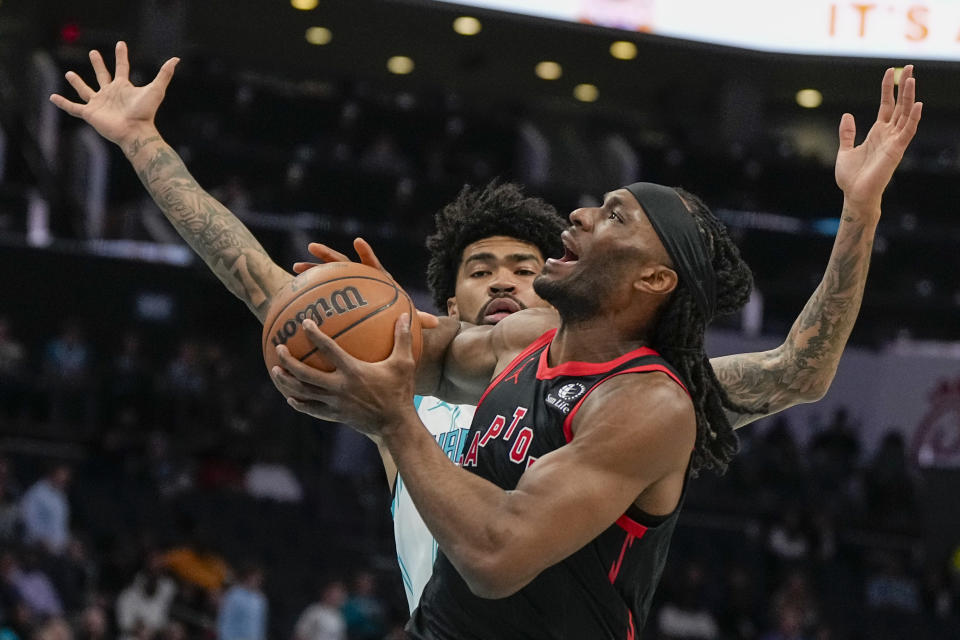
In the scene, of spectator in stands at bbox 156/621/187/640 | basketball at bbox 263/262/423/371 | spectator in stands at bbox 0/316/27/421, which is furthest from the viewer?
spectator in stands at bbox 0/316/27/421

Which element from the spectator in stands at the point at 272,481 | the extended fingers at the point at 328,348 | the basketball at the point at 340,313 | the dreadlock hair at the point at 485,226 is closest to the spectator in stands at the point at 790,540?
the spectator in stands at the point at 272,481

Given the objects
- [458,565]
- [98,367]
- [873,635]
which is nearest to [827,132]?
[873,635]

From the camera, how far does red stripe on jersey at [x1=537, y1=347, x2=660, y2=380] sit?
3.55 metres

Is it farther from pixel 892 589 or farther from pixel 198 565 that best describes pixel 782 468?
pixel 198 565

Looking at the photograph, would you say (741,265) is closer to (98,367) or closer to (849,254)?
(849,254)

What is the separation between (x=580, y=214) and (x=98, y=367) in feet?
38.7

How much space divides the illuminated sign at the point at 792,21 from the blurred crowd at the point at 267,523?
16.5 ft

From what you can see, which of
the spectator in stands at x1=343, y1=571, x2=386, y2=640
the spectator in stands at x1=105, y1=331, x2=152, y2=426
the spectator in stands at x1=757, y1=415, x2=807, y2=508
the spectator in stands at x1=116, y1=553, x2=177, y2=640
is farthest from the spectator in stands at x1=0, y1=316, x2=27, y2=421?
the spectator in stands at x1=757, y1=415, x2=807, y2=508

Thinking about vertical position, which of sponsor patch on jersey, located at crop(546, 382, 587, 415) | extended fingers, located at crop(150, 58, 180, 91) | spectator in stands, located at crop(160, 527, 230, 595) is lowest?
spectator in stands, located at crop(160, 527, 230, 595)

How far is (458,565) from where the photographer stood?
318cm

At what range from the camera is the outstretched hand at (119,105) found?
175 inches

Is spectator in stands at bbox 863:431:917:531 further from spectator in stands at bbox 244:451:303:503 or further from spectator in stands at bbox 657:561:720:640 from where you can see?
spectator in stands at bbox 244:451:303:503

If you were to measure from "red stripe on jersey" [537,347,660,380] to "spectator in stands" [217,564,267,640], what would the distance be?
337 inches

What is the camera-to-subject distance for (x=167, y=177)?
448 cm
